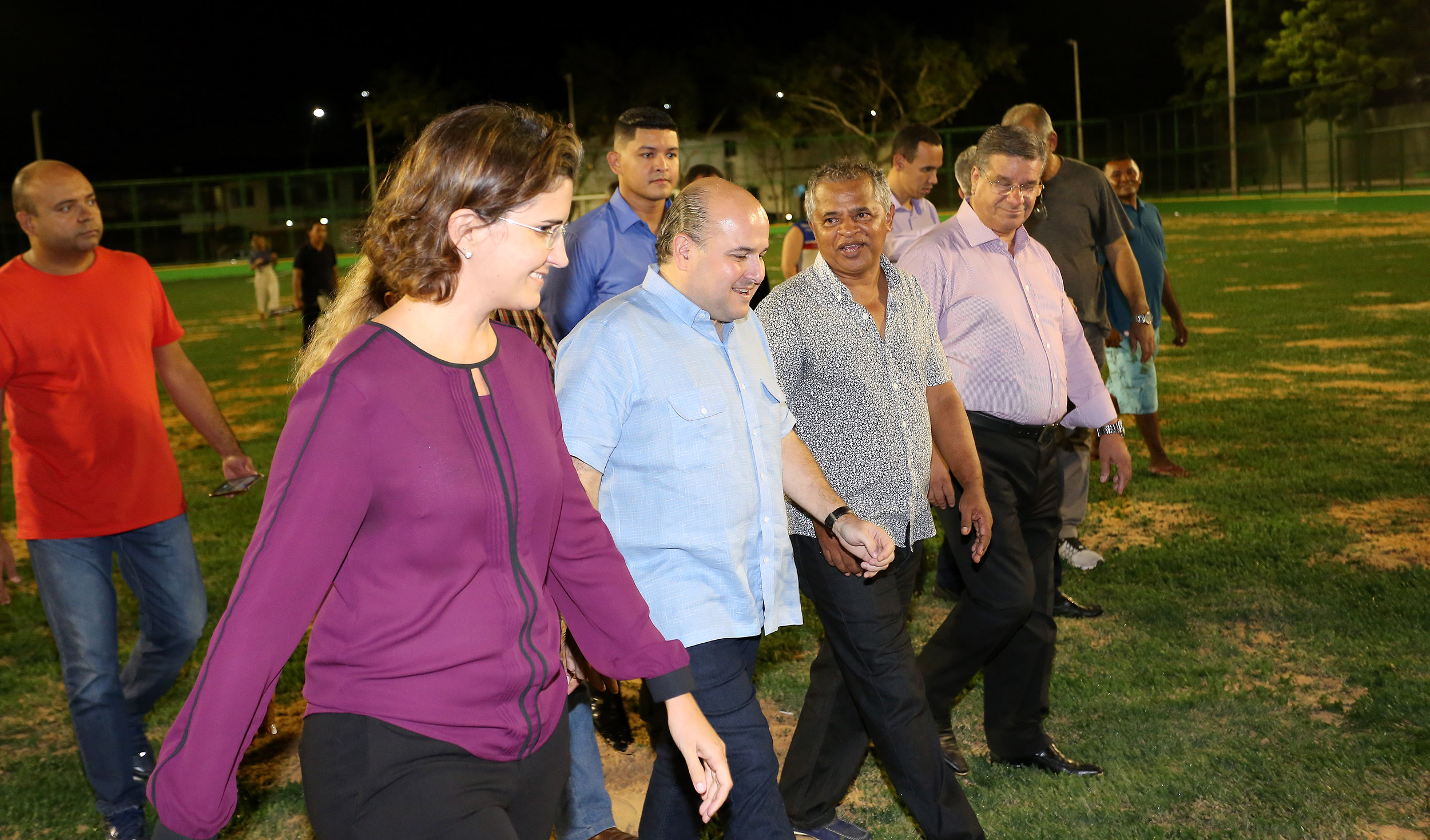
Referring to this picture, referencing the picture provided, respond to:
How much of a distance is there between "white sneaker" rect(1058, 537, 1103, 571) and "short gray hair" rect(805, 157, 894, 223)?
3.42 m

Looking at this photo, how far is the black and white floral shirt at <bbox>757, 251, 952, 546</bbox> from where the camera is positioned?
3.91 metres

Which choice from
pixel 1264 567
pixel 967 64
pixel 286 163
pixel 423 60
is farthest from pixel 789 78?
pixel 1264 567

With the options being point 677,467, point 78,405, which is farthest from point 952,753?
point 78,405

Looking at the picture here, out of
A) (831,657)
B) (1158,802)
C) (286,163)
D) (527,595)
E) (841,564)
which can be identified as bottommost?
(1158,802)

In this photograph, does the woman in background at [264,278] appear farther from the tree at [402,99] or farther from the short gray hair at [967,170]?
the tree at [402,99]

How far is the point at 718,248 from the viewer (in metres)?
3.37

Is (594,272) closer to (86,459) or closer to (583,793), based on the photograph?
(86,459)

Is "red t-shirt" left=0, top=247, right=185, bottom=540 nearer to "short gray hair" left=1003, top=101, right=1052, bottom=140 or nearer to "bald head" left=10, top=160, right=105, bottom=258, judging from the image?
"bald head" left=10, top=160, right=105, bottom=258

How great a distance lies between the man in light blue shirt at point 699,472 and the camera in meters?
3.23

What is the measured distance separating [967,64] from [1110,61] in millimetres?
24277

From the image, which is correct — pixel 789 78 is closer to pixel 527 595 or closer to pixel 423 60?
pixel 423 60

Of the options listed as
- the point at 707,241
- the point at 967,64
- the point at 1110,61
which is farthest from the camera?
the point at 1110,61

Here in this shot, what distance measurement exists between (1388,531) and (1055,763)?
3.78 meters

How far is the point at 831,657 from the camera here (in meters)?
4.12
